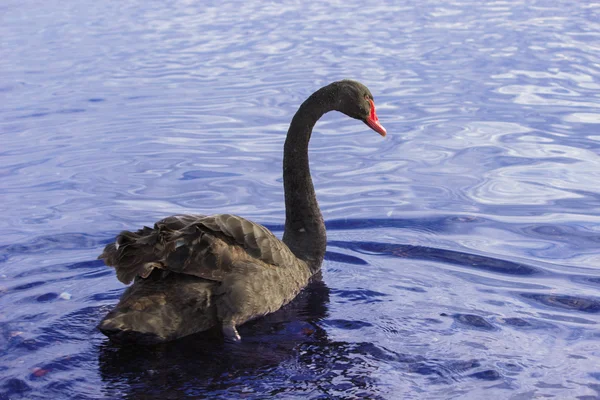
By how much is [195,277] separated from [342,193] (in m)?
3.15

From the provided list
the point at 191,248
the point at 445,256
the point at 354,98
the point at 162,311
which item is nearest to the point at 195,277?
the point at 191,248

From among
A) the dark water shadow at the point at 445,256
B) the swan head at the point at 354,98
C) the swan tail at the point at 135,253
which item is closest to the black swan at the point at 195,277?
the swan tail at the point at 135,253

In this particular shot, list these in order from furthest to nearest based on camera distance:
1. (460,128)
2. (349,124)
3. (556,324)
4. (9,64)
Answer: (9,64)
(349,124)
(460,128)
(556,324)

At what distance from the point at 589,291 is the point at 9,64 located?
11420 mm

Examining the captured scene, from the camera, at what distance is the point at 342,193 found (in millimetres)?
7984

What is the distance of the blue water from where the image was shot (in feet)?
15.2

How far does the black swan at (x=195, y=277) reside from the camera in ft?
15.6

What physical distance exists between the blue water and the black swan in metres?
0.17

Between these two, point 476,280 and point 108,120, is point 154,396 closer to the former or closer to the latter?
point 476,280

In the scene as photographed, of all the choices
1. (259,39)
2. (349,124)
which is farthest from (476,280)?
(259,39)

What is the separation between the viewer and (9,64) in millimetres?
14438

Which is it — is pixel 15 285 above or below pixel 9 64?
below

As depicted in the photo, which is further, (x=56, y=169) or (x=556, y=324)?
(x=56, y=169)

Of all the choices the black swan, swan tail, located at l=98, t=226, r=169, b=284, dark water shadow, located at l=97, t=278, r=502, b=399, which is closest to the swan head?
the black swan
